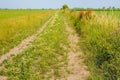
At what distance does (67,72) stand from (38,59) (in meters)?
2.84

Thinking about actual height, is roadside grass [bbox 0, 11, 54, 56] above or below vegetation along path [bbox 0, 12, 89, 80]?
below

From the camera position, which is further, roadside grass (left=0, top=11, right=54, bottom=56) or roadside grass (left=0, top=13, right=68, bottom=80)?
roadside grass (left=0, top=11, right=54, bottom=56)

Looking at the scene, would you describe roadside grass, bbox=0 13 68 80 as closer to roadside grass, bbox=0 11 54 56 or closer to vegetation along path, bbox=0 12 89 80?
vegetation along path, bbox=0 12 89 80

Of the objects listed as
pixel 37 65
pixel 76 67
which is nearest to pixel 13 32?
pixel 37 65

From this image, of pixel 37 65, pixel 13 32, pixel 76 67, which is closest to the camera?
pixel 76 67

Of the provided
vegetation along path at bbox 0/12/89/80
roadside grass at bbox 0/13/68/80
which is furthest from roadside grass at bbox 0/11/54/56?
vegetation along path at bbox 0/12/89/80

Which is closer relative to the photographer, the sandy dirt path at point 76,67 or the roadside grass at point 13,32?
the sandy dirt path at point 76,67

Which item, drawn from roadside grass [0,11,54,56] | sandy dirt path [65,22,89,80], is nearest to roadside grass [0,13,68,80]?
sandy dirt path [65,22,89,80]

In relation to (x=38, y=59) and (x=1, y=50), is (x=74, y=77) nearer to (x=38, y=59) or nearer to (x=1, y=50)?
(x=38, y=59)

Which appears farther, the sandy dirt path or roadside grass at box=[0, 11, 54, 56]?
roadside grass at box=[0, 11, 54, 56]

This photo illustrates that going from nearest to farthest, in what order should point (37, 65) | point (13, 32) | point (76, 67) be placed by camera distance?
1. point (76, 67)
2. point (37, 65)
3. point (13, 32)

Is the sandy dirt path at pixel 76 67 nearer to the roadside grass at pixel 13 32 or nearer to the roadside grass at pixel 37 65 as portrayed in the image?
the roadside grass at pixel 37 65

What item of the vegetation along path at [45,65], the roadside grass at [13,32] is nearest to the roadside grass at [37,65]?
the vegetation along path at [45,65]

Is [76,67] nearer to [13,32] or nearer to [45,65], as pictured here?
[45,65]
